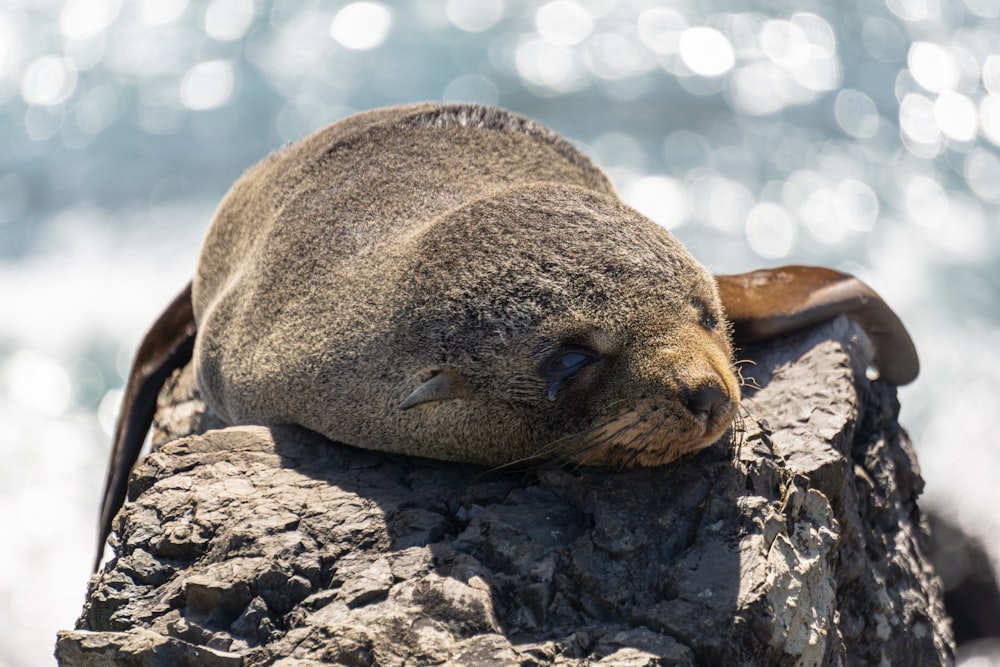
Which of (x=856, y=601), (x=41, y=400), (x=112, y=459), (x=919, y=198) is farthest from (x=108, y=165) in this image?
(x=856, y=601)

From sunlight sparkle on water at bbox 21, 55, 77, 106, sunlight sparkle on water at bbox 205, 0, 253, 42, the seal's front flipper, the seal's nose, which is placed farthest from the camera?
sunlight sparkle on water at bbox 205, 0, 253, 42

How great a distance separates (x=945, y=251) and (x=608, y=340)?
35.7 feet

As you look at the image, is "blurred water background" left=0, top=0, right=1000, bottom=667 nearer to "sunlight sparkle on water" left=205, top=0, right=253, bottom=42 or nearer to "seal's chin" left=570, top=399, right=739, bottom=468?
"sunlight sparkle on water" left=205, top=0, right=253, bottom=42

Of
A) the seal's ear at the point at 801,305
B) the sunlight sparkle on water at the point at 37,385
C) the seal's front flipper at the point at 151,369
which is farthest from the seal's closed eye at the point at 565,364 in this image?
the sunlight sparkle on water at the point at 37,385

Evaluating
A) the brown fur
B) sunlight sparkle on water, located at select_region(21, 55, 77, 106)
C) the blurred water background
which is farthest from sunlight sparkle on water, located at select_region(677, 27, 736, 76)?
the brown fur

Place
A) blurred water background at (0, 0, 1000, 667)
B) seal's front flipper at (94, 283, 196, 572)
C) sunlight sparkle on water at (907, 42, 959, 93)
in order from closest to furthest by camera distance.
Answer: seal's front flipper at (94, 283, 196, 572) < blurred water background at (0, 0, 1000, 667) < sunlight sparkle on water at (907, 42, 959, 93)

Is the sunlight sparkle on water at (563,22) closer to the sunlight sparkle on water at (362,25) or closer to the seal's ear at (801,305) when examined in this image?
the sunlight sparkle on water at (362,25)

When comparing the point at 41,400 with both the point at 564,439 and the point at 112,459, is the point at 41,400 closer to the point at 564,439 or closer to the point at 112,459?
the point at 112,459

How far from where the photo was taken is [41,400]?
42.2 ft

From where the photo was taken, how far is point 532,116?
17.1m

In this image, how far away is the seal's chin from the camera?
4621 mm

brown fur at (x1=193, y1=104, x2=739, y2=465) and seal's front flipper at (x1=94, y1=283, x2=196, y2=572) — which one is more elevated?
seal's front flipper at (x1=94, y1=283, x2=196, y2=572)

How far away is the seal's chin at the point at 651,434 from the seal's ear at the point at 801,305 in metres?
1.54

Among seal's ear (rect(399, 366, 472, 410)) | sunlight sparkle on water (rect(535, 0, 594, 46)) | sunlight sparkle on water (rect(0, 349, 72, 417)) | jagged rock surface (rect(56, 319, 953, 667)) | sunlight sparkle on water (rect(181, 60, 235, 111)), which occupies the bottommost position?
jagged rock surface (rect(56, 319, 953, 667))
